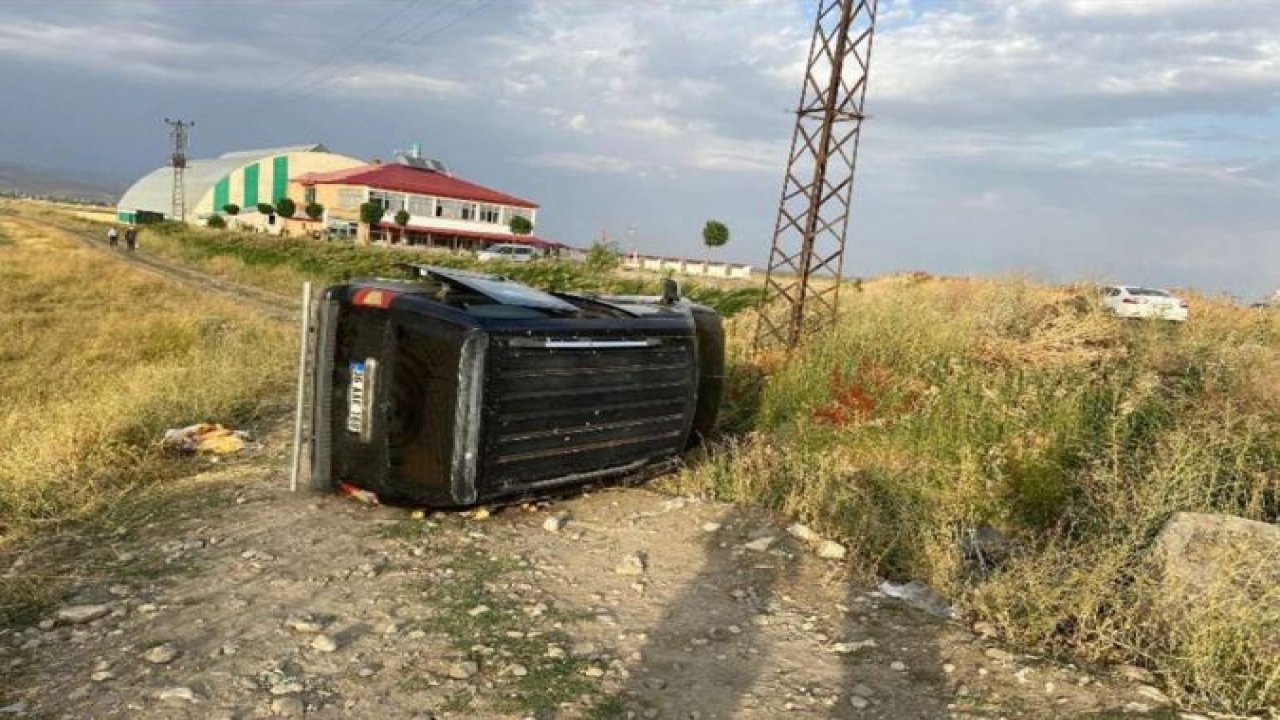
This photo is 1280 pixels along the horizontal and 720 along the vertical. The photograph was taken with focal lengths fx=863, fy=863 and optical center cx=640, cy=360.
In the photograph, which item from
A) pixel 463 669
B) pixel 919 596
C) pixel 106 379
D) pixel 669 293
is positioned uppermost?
pixel 669 293

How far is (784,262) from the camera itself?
11.4 metres

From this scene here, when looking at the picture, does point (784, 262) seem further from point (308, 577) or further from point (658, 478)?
point (308, 577)

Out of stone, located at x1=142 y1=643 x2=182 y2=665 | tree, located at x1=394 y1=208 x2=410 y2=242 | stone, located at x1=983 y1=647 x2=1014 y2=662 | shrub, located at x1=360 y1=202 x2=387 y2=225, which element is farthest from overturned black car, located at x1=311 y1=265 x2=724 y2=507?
tree, located at x1=394 y1=208 x2=410 y2=242

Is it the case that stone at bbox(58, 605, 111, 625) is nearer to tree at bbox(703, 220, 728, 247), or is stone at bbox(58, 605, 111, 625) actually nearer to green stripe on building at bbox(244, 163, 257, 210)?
tree at bbox(703, 220, 728, 247)

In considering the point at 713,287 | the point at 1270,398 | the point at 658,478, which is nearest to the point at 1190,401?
the point at 1270,398

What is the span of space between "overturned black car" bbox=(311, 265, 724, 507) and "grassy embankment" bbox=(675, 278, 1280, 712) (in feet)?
3.26

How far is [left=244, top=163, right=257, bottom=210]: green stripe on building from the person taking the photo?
74.6 m

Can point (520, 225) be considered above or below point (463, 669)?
above

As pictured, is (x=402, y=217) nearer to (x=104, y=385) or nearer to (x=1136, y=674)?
(x=104, y=385)

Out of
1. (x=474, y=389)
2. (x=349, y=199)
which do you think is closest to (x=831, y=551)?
(x=474, y=389)

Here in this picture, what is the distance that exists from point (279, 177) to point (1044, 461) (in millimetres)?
76234

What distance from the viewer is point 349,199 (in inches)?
2366

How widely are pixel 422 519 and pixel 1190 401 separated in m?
6.08

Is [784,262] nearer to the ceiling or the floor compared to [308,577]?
nearer to the ceiling
